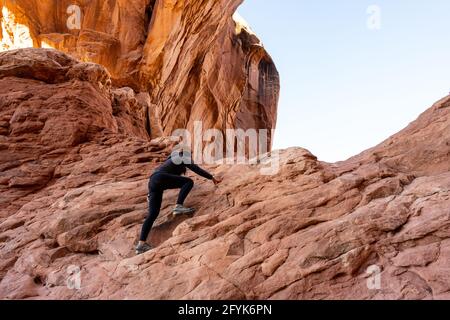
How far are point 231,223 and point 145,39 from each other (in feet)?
57.7

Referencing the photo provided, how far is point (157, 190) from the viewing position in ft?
26.8

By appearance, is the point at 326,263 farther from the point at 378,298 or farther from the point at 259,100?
the point at 259,100

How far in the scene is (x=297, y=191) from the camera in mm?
8164

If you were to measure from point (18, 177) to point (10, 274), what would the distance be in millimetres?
4054

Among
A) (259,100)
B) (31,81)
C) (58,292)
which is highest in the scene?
(259,100)

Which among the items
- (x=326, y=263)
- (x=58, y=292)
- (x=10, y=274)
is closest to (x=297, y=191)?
(x=326, y=263)

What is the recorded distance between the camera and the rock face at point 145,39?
20.5m
